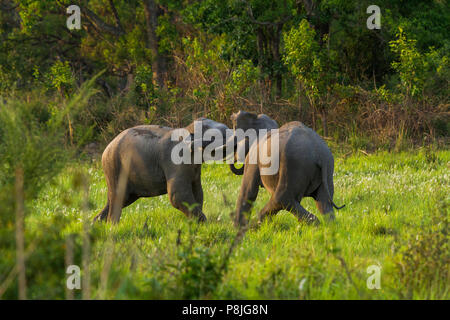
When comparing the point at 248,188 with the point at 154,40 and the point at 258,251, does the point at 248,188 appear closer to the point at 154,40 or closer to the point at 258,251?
the point at 258,251

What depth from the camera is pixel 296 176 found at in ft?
20.2

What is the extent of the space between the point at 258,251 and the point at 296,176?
3.50ft

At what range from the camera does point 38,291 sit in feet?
12.5

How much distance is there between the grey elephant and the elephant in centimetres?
58

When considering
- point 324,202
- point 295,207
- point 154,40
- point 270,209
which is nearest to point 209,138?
point 270,209

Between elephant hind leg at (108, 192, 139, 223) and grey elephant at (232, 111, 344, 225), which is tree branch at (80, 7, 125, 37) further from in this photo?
grey elephant at (232, 111, 344, 225)

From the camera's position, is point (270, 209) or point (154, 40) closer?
point (270, 209)

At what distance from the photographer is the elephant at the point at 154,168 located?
657 centimetres

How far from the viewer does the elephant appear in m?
6.57

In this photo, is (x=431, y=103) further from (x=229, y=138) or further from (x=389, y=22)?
(x=229, y=138)

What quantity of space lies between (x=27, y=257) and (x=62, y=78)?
475 inches

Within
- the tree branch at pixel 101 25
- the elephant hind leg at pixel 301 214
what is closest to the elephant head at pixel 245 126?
the elephant hind leg at pixel 301 214

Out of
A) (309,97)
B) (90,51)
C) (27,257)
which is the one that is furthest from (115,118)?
(27,257)

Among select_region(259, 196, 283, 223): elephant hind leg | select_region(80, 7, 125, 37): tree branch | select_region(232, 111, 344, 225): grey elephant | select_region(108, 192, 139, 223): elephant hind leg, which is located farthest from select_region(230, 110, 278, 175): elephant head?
select_region(80, 7, 125, 37): tree branch
